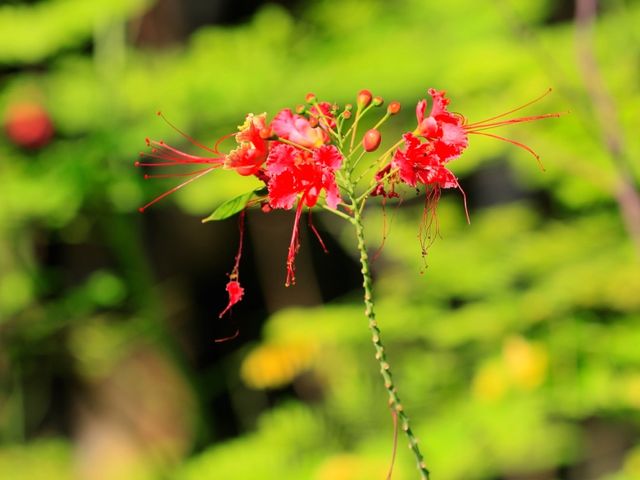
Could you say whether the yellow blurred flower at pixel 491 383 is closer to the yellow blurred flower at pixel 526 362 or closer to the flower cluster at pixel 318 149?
the yellow blurred flower at pixel 526 362

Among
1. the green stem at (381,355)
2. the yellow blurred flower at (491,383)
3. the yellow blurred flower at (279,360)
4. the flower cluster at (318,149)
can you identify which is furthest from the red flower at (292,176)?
the yellow blurred flower at (279,360)

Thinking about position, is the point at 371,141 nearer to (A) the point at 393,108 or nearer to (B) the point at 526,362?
(A) the point at 393,108

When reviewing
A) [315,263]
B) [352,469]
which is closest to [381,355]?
[352,469]

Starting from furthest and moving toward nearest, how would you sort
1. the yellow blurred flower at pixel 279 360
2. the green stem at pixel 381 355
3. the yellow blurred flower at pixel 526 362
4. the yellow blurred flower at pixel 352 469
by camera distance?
the yellow blurred flower at pixel 279 360 < the yellow blurred flower at pixel 352 469 < the yellow blurred flower at pixel 526 362 < the green stem at pixel 381 355

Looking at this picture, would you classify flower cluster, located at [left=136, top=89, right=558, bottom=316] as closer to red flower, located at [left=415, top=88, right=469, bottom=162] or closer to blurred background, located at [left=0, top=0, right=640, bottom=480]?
red flower, located at [left=415, top=88, right=469, bottom=162]

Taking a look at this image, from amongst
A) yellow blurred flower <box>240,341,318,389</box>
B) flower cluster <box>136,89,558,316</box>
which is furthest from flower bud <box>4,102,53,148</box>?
flower cluster <box>136,89,558,316</box>

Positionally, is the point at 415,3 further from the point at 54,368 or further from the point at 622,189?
the point at 54,368

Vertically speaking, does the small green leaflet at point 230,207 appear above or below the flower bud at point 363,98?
below
